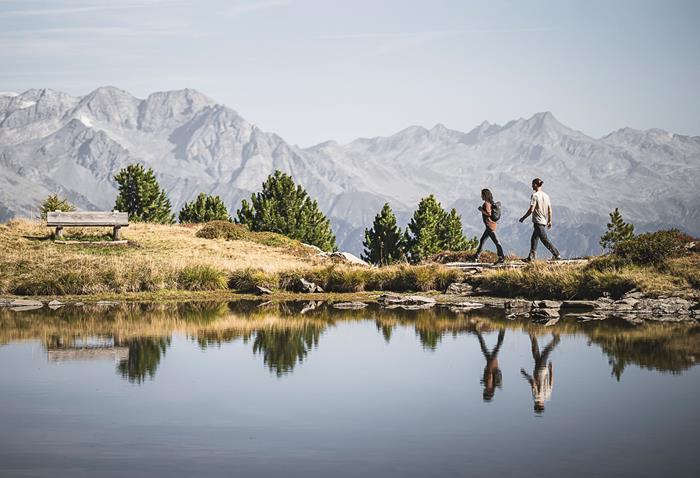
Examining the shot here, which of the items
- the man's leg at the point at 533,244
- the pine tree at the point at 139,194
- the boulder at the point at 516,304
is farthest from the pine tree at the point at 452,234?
the boulder at the point at 516,304

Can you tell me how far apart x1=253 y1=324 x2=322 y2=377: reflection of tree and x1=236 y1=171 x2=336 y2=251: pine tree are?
59723 millimetres

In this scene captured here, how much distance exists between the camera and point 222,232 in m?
52.3

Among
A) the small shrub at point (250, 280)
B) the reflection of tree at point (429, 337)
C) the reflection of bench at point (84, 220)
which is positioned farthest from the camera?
the reflection of bench at point (84, 220)

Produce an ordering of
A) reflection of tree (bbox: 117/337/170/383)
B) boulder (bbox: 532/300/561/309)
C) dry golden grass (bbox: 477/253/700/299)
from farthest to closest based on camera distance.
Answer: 1. dry golden grass (bbox: 477/253/700/299)
2. boulder (bbox: 532/300/561/309)
3. reflection of tree (bbox: 117/337/170/383)

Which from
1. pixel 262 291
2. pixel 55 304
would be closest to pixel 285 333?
pixel 55 304

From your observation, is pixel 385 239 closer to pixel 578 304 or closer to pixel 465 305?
pixel 465 305

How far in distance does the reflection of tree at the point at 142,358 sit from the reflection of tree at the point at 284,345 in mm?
2081

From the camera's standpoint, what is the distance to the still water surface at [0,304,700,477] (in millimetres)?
11031

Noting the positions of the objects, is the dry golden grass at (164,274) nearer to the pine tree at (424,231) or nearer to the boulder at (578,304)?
the boulder at (578,304)

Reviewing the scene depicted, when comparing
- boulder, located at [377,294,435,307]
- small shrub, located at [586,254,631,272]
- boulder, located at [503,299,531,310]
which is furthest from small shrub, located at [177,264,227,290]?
small shrub, located at [586,254,631,272]

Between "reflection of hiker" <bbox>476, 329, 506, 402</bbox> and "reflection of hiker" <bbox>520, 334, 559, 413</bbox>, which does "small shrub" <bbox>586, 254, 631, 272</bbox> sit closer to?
"reflection of hiker" <bbox>476, 329, 506, 402</bbox>

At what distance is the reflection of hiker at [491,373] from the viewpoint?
49.8 feet

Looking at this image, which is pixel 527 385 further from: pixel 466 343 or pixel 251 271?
pixel 251 271

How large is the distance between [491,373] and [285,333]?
7.23 meters
